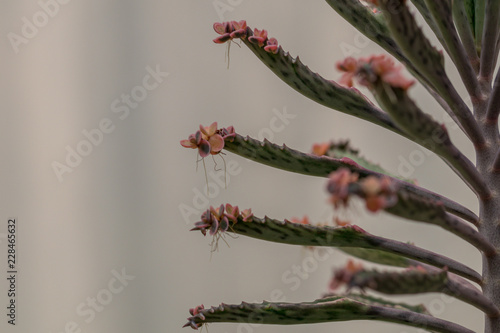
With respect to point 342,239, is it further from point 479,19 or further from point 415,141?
point 479,19

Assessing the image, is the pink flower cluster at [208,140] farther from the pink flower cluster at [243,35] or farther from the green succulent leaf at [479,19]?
the green succulent leaf at [479,19]

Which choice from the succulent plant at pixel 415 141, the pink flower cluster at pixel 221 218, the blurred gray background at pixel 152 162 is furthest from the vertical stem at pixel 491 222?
the blurred gray background at pixel 152 162

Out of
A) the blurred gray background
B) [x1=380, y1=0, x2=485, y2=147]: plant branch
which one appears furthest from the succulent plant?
the blurred gray background

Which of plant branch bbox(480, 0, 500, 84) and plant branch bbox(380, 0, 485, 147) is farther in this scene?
plant branch bbox(480, 0, 500, 84)

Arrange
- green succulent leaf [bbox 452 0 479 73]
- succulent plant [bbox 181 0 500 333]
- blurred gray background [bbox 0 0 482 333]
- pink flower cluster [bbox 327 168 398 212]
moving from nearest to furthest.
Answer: pink flower cluster [bbox 327 168 398 212] → succulent plant [bbox 181 0 500 333] → green succulent leaf [bbox 452 0 479 73] → blurred gray background [bbox 0 0 482 333]

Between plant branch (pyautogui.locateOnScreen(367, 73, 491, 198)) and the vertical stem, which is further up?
plant branch (pyautogui.locateOnScreen(367, 73, 491, 198))

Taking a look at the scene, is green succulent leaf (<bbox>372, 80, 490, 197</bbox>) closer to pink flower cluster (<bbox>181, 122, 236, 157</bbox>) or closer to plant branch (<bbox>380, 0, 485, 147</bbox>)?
plant branch (<bbox>380, 0, 485, 147</bbox>)

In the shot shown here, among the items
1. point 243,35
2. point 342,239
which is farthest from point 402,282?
point 243,35
